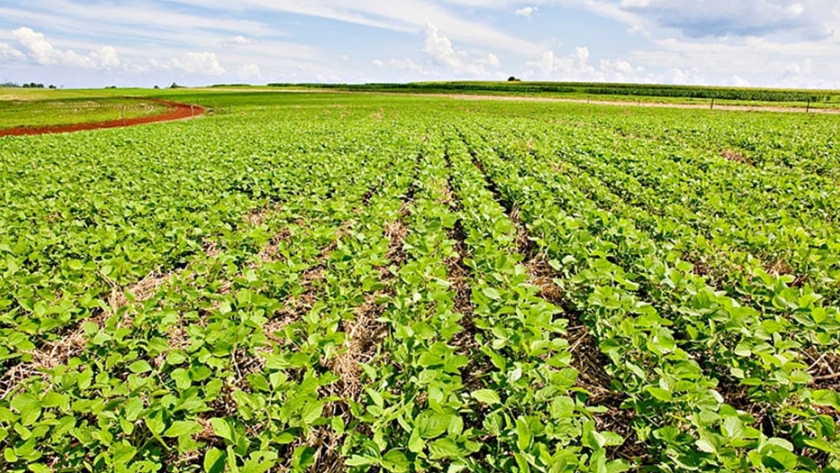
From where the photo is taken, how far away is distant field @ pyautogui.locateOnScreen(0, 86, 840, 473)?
2055 mm

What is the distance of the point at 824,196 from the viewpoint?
22.1 ft

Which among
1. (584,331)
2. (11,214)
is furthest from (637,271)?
(11,214)

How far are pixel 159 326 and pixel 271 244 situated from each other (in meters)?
3.16

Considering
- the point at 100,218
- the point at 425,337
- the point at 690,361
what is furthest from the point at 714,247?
the point at 100,218

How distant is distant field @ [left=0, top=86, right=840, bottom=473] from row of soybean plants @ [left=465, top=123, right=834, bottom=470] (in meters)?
0.02

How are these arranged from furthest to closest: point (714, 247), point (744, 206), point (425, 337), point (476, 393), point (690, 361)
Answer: point (744, 206) < point (714, 247) < point (425, 337) < point (690, 361) < point (476, 393)

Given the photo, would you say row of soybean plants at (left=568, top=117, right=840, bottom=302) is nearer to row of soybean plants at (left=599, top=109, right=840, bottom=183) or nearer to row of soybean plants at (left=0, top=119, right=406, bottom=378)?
row of soybean plants at (left=599, top=109, right=840, bottom=183)

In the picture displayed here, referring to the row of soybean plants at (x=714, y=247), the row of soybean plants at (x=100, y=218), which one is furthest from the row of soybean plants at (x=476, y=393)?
the row of soybean plants at (x=100, y=218)

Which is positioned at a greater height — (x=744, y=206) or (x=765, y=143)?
(x=765, y=143)

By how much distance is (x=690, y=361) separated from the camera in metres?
2.52

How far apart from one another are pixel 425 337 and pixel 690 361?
162 cm

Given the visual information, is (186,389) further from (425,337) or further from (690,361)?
(690,361)

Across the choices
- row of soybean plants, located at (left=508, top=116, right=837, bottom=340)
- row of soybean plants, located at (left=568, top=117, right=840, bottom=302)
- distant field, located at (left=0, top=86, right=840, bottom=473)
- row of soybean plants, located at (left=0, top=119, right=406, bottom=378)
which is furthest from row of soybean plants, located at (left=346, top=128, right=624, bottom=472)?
row of soybean plants, located at (left=568, top=117, right=840, bottom=302)

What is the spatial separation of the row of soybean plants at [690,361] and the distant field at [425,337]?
2 centimetres
